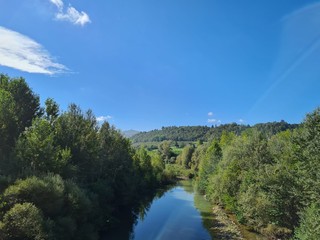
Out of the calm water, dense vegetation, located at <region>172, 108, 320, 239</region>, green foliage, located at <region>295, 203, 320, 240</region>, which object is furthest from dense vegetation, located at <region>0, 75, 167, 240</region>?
green foliage, located at <region>295, 203, 320, 240</region>

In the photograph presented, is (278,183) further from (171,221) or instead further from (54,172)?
(54,172)

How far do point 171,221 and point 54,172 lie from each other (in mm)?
21240

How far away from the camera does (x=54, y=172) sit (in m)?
36.2

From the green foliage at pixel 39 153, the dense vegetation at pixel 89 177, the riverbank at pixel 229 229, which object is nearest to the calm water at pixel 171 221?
the riverbank at pixel 229 229

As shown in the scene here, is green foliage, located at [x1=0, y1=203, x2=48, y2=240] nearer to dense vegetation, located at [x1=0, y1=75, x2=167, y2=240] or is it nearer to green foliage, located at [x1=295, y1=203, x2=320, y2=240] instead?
dense vegetation, located at [x1=0, y1=75, x2=167, y2=240]

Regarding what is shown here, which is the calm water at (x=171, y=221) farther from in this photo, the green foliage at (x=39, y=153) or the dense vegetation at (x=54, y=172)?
the green foliage at (x=39, y=153)

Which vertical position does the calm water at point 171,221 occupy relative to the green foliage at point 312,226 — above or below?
below

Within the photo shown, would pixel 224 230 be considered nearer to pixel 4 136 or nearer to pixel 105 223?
pixel 105 223

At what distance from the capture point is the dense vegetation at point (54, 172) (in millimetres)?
25922

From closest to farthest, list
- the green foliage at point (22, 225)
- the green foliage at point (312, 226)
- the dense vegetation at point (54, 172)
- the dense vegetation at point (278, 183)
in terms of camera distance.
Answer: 1. the green foliage at point (312, 226)
2. the green foliage at point (22, 225)
3. the dense vegetation at point (54, 172)
4. the dense vegetation at point (278, 183)

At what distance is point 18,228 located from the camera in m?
24.1

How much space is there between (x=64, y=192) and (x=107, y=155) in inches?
1007

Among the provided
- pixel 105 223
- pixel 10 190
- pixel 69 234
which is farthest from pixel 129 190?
pixel 10 190

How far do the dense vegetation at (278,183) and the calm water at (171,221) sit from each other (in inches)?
231
